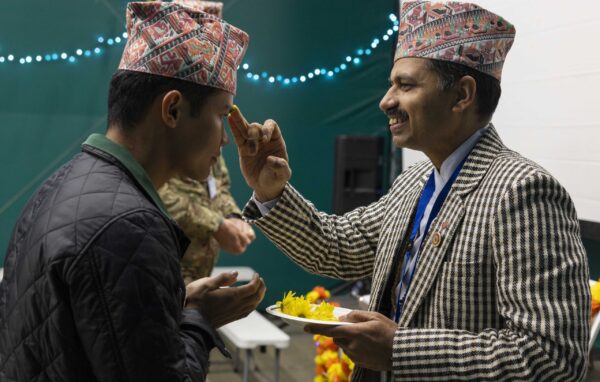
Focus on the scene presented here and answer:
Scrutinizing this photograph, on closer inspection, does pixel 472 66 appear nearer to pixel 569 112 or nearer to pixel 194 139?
pixel 194 139

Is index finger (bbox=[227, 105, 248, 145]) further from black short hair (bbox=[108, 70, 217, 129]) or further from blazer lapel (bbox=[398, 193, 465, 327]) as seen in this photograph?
blazer lapel (bbox=[398, 193, 465, 327])

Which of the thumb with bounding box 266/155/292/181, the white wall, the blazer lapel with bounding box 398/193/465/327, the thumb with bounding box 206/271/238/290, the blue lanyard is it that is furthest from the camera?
the white wall

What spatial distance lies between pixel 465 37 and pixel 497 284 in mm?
639

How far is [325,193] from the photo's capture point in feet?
23.9

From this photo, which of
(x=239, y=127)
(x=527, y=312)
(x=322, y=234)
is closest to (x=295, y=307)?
(x=322, y=234)

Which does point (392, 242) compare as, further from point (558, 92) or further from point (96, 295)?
point (558, 92)

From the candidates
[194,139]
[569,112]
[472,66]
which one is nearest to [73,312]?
[194,139]

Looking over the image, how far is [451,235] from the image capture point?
178 centimetres

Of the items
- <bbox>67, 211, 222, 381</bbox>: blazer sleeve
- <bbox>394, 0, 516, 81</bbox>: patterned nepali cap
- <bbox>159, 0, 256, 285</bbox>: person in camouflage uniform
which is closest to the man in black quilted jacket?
<bbox>67, 211, 222, 381</bbox>: blazer sleeve

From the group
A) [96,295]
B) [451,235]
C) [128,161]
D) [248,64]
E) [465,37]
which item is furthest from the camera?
[248,64]

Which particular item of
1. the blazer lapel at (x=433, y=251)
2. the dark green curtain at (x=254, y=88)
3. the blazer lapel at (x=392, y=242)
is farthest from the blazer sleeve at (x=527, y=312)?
the dark green curtain at (x=254, y=88)

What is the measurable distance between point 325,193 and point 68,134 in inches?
92.6

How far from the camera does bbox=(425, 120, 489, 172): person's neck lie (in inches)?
77.2

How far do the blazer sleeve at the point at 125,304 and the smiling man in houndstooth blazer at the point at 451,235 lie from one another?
0.54 metres
